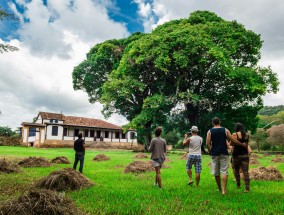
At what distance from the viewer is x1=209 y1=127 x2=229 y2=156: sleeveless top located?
8.64m

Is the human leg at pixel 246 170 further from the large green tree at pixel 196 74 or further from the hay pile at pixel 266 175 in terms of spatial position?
the large green tree at pixel 196 74

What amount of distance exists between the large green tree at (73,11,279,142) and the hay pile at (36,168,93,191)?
2117 centimetres

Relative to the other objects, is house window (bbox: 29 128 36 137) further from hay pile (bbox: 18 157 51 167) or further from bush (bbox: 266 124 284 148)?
bush (bbox: 266 124 284 148)

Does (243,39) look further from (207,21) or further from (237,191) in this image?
(237,191)

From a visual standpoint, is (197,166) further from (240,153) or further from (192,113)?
(192,113)

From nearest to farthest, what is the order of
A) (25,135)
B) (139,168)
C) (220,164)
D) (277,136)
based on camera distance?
1. (220,164)
2. (139,168)
3. (277,136)
4. (25,135)

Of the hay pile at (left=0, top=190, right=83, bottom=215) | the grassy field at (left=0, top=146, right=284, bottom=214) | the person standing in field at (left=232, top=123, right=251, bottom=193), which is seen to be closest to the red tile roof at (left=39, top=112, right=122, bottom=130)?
the grassy field at (left=0, top=146, right=284, bottom=214)

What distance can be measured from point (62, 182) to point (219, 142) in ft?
16.4

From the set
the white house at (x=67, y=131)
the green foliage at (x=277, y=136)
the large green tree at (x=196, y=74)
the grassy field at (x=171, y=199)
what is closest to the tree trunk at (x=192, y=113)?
the large green tree at (x=196, y=74)

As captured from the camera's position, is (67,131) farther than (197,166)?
Yes

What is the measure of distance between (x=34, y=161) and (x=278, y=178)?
12236 millimetres

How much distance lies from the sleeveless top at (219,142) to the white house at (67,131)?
127ft

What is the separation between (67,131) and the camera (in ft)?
180

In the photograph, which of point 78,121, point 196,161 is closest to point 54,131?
point 78,121
